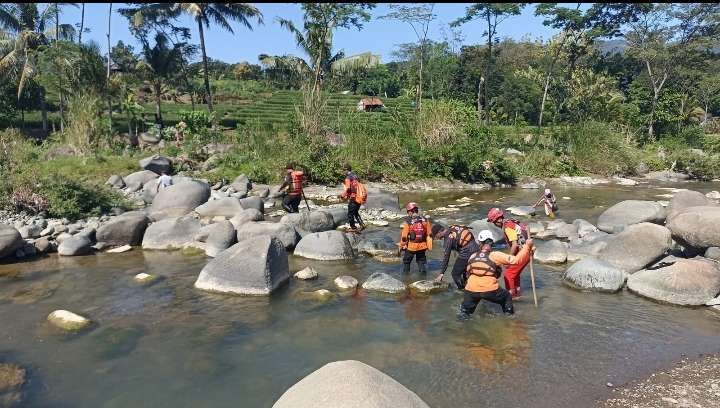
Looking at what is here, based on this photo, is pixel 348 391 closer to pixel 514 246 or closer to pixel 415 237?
pixel 514 246

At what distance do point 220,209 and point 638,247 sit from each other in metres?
10.9

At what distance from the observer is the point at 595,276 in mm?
10234

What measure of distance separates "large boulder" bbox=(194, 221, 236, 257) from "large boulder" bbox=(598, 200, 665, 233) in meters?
9.74

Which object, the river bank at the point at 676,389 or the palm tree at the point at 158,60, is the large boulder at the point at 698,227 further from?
the palm tree at the point at 158,60

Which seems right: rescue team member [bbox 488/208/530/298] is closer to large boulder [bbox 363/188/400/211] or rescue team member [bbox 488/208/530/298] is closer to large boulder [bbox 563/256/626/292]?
large boulder [bbox 563/256/626/292]

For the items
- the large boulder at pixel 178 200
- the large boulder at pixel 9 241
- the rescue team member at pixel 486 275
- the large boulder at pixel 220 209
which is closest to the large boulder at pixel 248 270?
the rescue team member at pixel 486 275

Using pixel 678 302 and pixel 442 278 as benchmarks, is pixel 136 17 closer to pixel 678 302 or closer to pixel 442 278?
pixel 442 278

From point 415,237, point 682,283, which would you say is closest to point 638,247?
point 682,283

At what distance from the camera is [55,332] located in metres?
8.30

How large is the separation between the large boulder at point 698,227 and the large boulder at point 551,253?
7.73 ft

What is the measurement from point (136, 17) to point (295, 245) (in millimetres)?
29817

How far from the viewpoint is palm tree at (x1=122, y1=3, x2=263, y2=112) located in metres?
35.4

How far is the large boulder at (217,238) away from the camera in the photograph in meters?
12.6

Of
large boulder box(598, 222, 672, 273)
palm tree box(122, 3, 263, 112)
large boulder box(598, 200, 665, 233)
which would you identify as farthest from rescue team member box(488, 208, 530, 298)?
palm tree box(122, 3, 263, 112)
